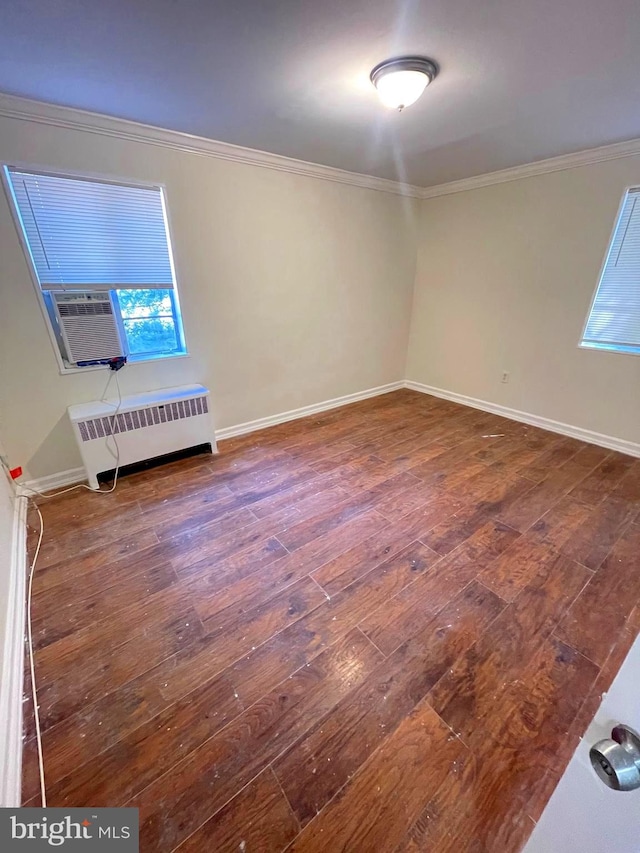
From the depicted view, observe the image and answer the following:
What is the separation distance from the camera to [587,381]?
10.0 feet

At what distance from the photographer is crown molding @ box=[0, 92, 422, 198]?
1.83 meters

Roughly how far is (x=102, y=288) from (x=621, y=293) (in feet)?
13.0

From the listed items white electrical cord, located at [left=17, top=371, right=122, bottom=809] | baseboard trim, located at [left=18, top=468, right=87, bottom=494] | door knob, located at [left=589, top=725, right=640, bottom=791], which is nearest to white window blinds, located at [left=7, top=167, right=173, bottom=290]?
white electrical cord, located at [left=17, top=371, right=122, bottom=809]

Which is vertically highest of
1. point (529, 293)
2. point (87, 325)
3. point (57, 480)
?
point (529, 293)

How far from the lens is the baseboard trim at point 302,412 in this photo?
127 inches

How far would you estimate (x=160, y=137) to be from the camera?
2213mm

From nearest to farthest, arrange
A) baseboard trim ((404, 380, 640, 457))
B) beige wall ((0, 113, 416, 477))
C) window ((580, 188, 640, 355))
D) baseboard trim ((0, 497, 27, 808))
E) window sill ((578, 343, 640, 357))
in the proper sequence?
1. baseboard trim ((0, 497, 27, 808))
2. beige wall ((0, 113, 416, 477))
3. window ((580, 188, 640, 355))
4. window sill ((578, 343, 640, 357))
5. baseboard trim ((404, 380, 640, 457))

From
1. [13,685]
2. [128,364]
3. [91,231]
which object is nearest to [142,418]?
[128,364]

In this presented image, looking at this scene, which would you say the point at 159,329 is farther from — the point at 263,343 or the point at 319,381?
the point at 319,381

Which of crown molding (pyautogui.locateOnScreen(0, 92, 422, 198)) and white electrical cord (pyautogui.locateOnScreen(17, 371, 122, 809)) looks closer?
white electrical cord (pyautogui.locateOnScreen(17, 371, 122, 809))

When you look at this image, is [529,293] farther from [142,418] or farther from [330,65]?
[142,418]

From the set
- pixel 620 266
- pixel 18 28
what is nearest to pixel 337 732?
pixel 18 28

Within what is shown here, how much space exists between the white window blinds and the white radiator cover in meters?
0.80

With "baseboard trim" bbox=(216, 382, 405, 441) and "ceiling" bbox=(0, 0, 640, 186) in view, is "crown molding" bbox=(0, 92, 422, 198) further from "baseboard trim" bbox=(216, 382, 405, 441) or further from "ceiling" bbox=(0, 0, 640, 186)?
"baseboard trim" bbox=(216, 382, 405, 441)
